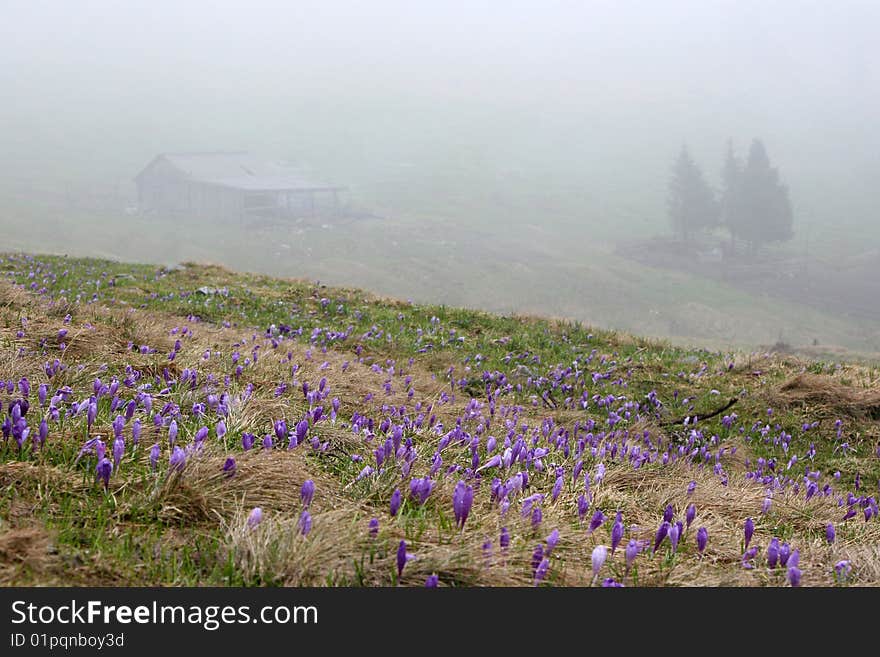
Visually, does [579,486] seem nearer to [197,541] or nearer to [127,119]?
[197,541]

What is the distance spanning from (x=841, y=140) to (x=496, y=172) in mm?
91231

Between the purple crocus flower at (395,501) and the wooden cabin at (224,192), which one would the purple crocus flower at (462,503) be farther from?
the wooden cabin at (224,192)

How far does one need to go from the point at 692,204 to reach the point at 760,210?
323 inches

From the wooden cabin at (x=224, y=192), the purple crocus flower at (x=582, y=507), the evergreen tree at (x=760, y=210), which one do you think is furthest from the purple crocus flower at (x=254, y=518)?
the evergreen tree at (x=760, y=210)

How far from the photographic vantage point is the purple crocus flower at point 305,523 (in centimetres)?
319

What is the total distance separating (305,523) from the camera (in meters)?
3.22

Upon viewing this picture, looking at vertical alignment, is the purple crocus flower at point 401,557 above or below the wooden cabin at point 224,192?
below

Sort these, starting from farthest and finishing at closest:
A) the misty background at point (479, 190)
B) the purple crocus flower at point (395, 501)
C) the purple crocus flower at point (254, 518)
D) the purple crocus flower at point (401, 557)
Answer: the misty background at point (479, 190) → the purple crocus flower at point (395, 501) → the purple crocus flower at point (254, 518) → the purple crocus flower at point (401, 557)

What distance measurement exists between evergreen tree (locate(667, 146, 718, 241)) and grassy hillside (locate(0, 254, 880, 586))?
292 feet

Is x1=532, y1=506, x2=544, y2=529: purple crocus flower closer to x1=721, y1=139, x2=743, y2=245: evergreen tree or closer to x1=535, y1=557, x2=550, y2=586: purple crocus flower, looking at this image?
x1=535, y1=557, x2=550, y2=586: purple crocus flower

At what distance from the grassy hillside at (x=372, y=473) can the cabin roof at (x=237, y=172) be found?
8245 centimetres

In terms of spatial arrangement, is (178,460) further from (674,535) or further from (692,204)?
(692,204)

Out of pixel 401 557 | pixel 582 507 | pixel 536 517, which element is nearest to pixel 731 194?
pixel 582 507
